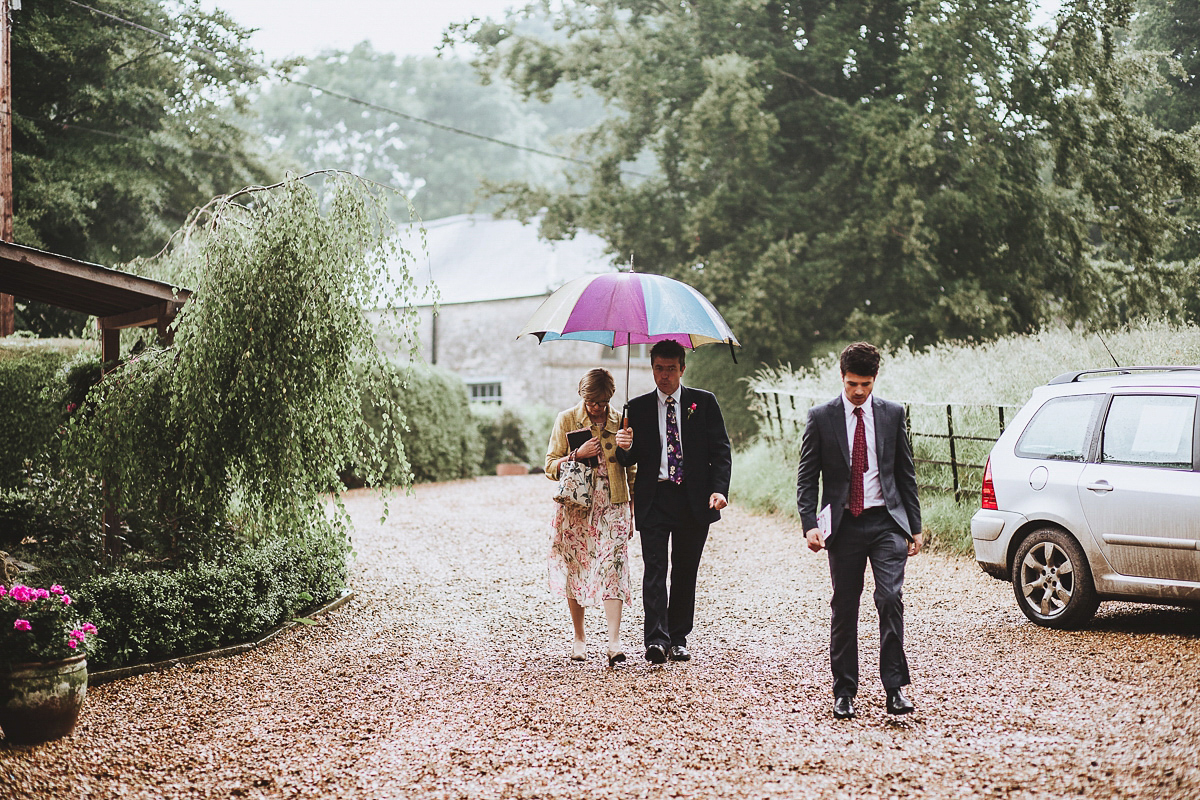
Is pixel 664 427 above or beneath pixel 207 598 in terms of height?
above

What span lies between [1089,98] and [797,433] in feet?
30.9

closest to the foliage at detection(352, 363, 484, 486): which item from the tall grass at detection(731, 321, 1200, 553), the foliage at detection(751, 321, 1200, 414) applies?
the tall grass at detection(731, 321, 1200, 553)

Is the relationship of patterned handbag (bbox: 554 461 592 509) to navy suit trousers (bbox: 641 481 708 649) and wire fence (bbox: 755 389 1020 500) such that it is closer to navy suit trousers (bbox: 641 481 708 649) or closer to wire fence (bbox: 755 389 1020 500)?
navy suit trousers (bbox: 641 481 708 649)

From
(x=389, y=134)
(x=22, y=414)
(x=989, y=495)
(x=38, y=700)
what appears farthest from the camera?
(x=389, y=134)

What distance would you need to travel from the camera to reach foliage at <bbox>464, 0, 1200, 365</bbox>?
1838 centimetres

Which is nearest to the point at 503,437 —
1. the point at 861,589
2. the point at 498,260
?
the point at 498,260

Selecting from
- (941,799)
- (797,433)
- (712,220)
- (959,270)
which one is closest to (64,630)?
(941,799)

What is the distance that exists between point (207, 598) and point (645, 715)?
336cm

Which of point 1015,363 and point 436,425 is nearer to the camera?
point 1015,363

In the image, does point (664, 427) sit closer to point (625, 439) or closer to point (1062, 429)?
point (625, 439)

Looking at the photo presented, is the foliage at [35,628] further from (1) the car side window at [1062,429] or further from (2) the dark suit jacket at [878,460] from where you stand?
(1) the car side window at [1062,429]

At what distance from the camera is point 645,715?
5176 millimetres

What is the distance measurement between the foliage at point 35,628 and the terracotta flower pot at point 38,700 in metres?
0.05

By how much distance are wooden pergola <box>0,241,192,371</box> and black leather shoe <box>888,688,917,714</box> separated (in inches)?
223
